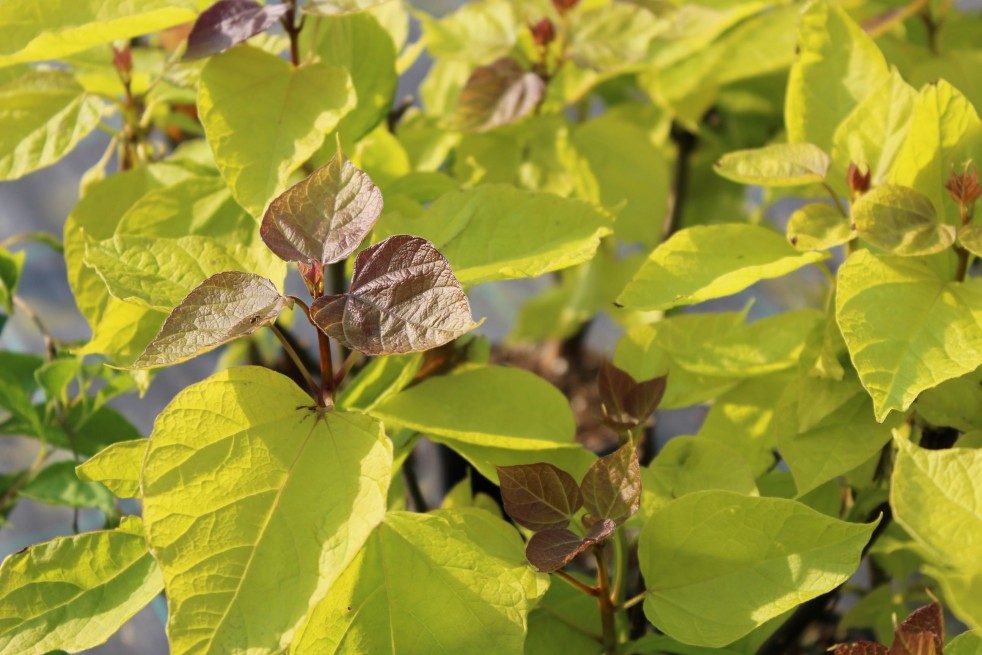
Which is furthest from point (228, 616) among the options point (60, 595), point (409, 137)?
point (409, 137)

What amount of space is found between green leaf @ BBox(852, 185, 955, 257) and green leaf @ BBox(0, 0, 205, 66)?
0.49 meters

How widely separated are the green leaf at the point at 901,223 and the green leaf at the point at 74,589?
505mm

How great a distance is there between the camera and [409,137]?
3.00 ft

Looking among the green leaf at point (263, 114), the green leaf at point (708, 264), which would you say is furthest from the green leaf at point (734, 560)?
the green leaf at point (263, 114)

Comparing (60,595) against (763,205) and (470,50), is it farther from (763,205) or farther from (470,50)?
(763,205)

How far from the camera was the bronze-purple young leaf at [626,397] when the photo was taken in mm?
661

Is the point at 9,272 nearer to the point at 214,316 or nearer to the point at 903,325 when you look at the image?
the point at 214,316

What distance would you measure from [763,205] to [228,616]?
91cm

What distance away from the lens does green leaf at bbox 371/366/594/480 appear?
62 cm

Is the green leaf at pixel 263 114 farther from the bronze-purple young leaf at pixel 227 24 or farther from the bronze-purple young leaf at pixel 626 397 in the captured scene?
the bronze-purple young leaf at pixel 626 397

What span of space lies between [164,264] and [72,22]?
0.71 ft

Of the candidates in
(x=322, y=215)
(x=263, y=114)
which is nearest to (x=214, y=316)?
(x=322, y=215)

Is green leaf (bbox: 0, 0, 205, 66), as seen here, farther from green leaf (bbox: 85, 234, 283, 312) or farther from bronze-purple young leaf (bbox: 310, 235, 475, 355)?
bronze-purple young leaf (bbox: 310, 235, 475, 355)

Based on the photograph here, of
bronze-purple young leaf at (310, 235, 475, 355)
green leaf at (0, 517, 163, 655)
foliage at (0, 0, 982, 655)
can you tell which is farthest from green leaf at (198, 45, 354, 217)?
green leaf at (0, 517, 163, 655)
